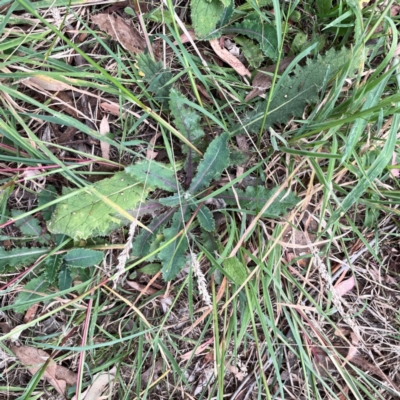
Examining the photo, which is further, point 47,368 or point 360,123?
point 47,368

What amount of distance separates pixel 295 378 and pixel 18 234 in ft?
3.91

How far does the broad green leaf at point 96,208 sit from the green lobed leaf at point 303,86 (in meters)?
0.45

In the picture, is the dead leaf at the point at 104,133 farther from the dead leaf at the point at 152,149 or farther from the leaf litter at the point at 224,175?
the dead leaf at the point at 152,149

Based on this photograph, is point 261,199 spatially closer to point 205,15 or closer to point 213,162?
point 213,162

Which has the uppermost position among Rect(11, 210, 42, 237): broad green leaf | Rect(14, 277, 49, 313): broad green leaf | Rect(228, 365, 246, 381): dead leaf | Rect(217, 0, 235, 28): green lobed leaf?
Rect(217, 0, 235, 28): green lobed leaf

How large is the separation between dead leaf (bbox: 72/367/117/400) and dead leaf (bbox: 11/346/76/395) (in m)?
0.07

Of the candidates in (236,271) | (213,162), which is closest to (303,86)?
A: (213,162)

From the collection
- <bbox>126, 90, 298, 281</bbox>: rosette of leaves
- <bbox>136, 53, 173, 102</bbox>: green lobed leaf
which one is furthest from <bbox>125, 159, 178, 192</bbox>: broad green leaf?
<bbox>136, 53, 173, 102</bbox>: green lobed leaf

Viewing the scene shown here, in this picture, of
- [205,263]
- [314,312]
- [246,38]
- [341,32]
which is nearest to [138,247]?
[205,263]

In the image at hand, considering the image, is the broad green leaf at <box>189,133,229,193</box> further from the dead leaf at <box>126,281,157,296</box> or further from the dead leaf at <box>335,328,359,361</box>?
the dead leaf at <box>335,328,359,361</box>

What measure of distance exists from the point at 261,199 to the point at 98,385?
0.93 meters

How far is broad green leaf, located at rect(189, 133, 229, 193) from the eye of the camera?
3.92ft

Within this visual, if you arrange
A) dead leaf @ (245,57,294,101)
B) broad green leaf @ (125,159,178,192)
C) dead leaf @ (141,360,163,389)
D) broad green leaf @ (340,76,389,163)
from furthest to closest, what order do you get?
dead leaf @ (141,360,163,389) → dead leaf @ (245,57,294,101) → broad green leaf @ (125,159,178,192) → broad green leaf @ (340,76,389,163)

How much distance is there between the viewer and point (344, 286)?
1.43 meters
